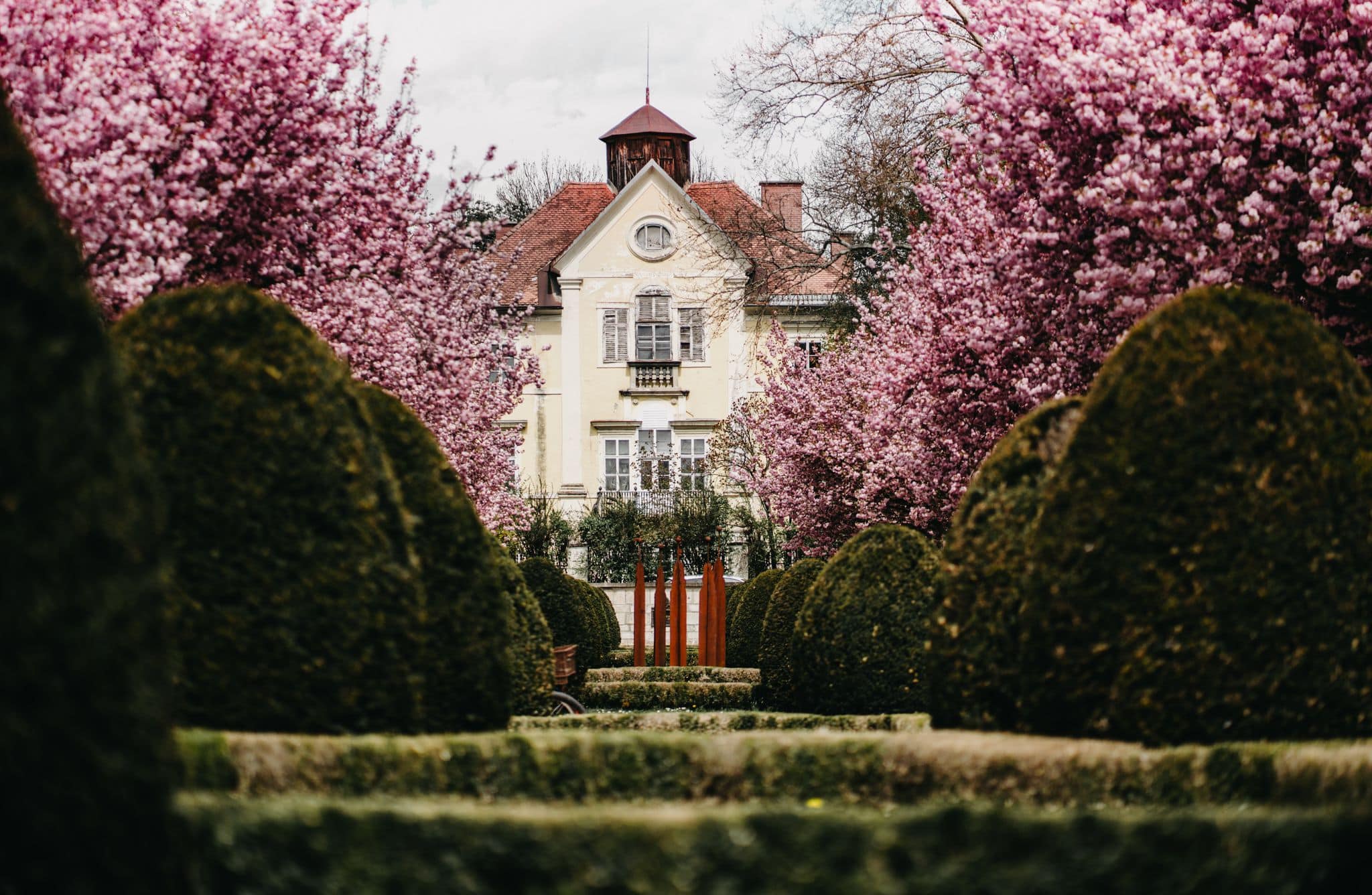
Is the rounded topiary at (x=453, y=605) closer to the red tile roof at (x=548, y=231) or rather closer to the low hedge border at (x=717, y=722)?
the low hedge border at (x=717, y=722)

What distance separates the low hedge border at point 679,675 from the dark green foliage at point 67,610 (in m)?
13.9

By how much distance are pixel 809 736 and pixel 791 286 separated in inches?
942

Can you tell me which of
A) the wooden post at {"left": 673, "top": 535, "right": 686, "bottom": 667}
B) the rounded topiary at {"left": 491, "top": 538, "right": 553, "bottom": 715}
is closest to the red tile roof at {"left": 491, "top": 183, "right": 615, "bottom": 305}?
the wooden post at {"left": 673, "top": 535, "right": 686, "bottom": 667}

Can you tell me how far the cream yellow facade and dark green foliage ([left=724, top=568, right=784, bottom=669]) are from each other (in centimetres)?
2158

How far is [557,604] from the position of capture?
1544 cm

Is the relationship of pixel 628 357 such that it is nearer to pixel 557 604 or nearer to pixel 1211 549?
pixel 557 604

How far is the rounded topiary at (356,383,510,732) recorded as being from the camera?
5.09 metres

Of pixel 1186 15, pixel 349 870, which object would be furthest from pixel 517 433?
pixel 349 870

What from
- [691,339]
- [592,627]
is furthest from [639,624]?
[691,339]

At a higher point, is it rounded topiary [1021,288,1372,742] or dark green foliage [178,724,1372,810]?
rounded topiary [1021,288,1372,742]

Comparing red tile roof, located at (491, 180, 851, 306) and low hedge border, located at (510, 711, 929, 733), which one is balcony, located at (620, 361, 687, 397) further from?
low hedge border, located at (510, 711, 929, 733)

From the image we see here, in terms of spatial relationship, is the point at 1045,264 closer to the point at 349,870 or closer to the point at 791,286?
the point at 349,870

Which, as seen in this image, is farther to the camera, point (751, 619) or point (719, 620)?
point (751, 619)

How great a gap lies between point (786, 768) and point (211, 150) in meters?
7.50
